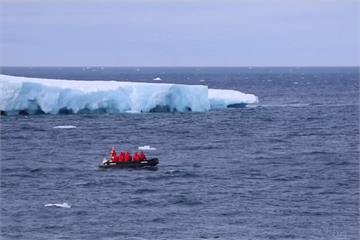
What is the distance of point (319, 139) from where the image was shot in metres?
45.2

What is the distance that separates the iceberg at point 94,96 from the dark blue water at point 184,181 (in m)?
1.06

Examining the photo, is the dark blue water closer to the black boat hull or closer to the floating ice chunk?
the black boat hull

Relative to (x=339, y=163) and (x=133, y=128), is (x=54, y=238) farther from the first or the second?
(x=133, y=128)

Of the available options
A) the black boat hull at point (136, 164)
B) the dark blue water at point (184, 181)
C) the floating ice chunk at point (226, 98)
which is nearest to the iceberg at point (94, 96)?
the dark blue water at point (184, 181)

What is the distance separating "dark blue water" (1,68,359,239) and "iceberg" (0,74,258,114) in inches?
A: 41.6

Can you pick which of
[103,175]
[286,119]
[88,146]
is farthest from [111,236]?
[286,119]

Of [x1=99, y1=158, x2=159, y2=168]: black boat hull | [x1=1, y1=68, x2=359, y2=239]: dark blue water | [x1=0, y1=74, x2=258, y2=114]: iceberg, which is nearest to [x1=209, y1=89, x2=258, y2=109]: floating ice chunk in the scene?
[x1=0, y1=74, x2=258, y2=114]: iceberg

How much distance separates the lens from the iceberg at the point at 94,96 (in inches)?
1949

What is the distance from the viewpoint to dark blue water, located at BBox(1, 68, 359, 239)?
75.1ft

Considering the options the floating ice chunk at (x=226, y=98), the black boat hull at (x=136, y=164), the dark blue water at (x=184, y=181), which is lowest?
the dark blue water at (x=184, y=181)

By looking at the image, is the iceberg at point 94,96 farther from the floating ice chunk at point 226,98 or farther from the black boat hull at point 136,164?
the black boat hull at point 136,164

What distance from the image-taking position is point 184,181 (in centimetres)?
3077

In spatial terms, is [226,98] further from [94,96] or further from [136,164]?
[136,164]

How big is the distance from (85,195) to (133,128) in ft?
74.2
